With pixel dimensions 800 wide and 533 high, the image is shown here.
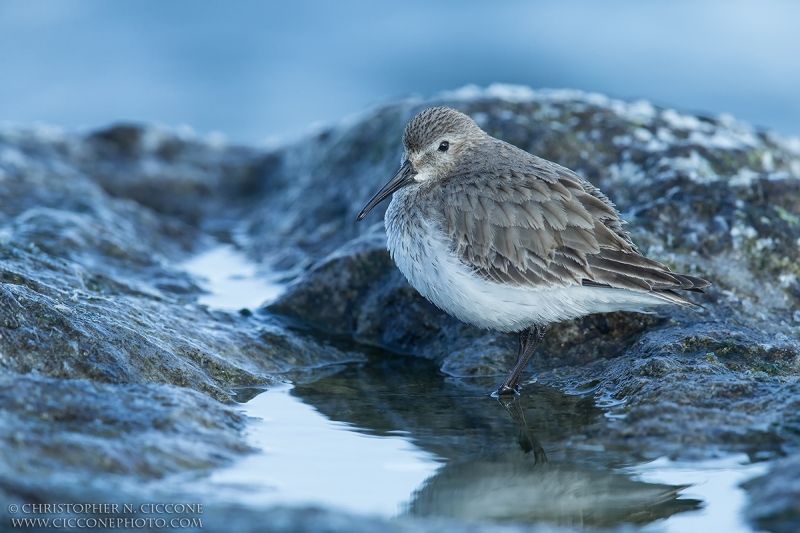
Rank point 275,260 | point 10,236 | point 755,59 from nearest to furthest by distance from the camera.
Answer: point 10,236 → point 275,260 → point 755,59

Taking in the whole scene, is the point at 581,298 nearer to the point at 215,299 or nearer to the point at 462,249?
the point at 462,249

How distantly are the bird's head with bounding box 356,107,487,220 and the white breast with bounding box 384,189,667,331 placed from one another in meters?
0.74

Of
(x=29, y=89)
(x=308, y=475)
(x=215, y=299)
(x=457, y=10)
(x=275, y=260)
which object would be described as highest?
→ (x=457, y=10)

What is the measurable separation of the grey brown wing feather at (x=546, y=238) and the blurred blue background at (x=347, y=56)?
1058 cm

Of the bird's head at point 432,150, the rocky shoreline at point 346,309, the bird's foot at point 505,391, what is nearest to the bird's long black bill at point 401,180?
the bird's head at point 432,150

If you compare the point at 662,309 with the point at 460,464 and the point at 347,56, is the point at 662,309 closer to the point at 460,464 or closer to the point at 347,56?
the point at 460,464

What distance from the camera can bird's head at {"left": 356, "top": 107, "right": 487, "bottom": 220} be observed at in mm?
6453

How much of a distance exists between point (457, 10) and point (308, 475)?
54.9 feet

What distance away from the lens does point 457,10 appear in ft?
63.2

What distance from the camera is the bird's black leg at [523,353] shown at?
551cm

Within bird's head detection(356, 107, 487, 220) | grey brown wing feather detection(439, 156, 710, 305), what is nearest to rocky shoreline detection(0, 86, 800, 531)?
grey brown wing feather detection(439, 156, 710, 305)

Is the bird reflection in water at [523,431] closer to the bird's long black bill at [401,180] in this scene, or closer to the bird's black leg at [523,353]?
the bird's black leg at [523,353]

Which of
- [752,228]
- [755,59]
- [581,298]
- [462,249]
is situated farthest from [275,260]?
[755,59]

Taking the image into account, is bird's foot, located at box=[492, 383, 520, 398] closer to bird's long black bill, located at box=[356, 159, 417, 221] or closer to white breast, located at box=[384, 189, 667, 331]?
white breast, located at box=[384, 189, 667, 331]
